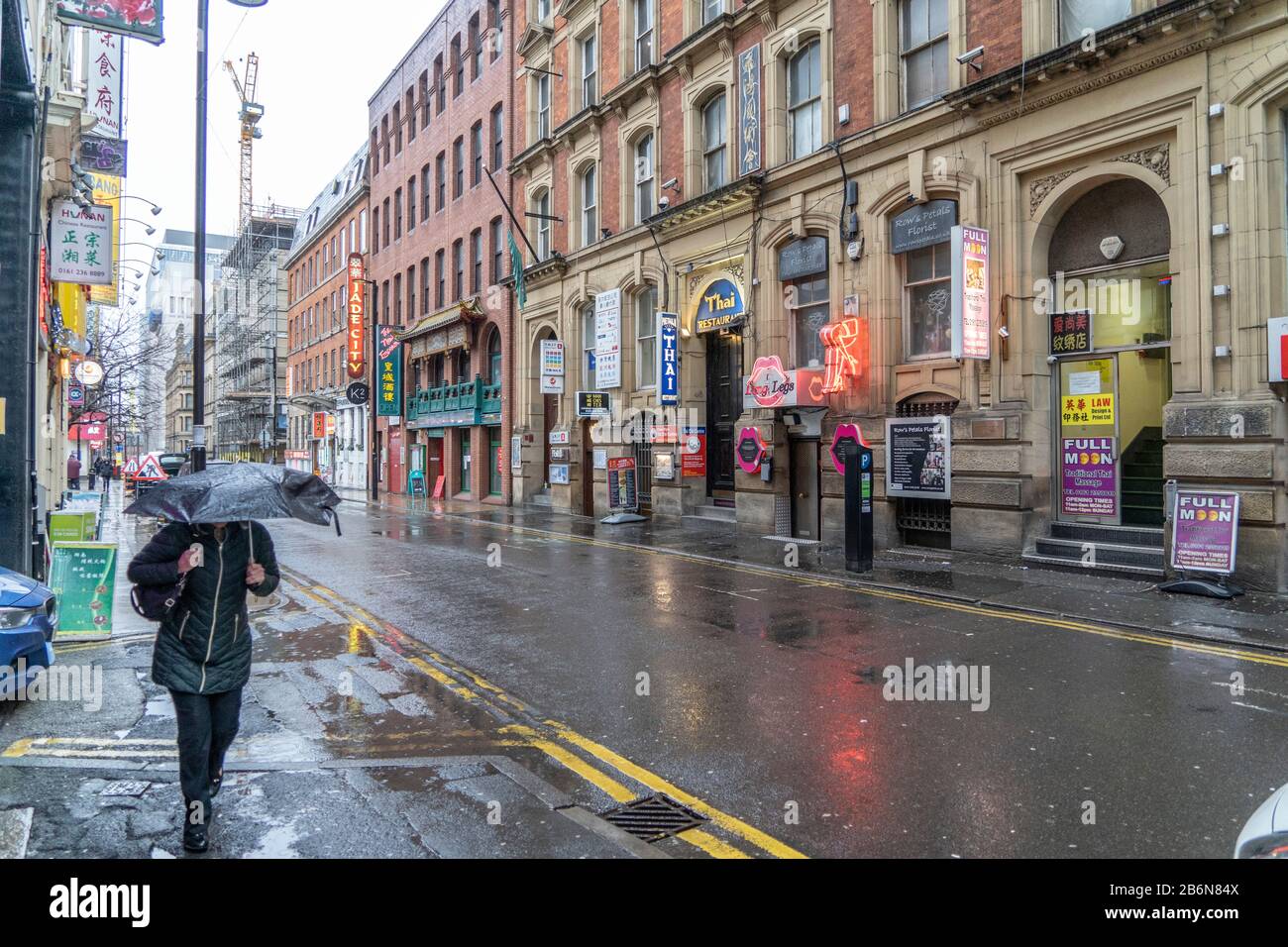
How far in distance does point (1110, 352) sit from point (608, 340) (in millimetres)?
13922

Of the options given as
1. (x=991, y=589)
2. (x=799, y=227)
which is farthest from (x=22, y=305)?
(x=799, y=227)

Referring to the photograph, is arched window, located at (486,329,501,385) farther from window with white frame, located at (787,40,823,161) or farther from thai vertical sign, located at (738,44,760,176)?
window with white frame, located at (787,40,823,161)

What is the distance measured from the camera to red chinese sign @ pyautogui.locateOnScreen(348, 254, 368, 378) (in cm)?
4294

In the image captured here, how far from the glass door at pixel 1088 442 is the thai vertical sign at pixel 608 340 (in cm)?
1268

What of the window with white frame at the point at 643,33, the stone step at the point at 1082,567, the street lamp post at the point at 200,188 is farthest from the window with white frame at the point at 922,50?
the street lamp post at the point at 200,188

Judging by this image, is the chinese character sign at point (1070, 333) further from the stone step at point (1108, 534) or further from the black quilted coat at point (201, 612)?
the black quilted coat at point (201, 612)

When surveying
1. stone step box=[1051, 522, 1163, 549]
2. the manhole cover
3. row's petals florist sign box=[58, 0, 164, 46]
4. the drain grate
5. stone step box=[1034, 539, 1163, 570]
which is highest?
row's petals florist sign box=[58, 0, 164, 46]

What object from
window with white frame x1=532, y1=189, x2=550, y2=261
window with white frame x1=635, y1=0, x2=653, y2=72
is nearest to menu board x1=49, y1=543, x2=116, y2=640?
window with white frame x1=635, y1=0, x2=653, y2=72

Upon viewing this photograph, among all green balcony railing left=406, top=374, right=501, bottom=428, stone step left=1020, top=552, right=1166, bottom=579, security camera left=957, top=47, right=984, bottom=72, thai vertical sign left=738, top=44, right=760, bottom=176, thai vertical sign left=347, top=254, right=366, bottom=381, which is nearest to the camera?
stone step left=1020, top=552, right=1166, bottom=579

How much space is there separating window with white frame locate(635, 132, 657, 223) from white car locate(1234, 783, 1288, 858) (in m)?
22.4

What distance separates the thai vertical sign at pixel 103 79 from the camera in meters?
18.3

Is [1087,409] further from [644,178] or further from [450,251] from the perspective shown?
[450,251]

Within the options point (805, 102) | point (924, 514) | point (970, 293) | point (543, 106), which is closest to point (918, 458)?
point (924, 514)

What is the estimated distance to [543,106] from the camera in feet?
96.7
